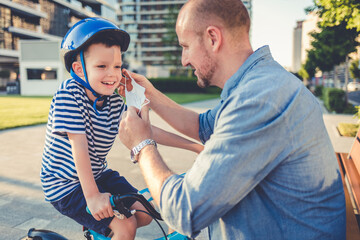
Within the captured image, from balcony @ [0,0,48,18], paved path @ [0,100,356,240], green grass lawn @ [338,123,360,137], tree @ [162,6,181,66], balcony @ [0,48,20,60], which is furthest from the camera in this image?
tree @ [162,6,181,66]

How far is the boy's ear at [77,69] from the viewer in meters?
1.83

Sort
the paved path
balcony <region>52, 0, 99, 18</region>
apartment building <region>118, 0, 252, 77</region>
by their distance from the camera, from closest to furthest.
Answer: the paved path < balcony <region>52, 0, 99, 18</region> < apartment building <region>118, 0, 252, 77</region>

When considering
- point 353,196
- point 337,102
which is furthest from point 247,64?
point 337,102

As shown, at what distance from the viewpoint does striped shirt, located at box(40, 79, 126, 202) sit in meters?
1.63

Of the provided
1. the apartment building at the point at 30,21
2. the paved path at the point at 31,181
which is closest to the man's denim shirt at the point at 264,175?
the paved path at the point at 31,181

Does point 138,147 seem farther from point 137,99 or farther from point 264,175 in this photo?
point 264,175

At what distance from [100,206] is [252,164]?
0.83 meters

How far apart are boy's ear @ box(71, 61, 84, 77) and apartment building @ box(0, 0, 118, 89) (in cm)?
4365

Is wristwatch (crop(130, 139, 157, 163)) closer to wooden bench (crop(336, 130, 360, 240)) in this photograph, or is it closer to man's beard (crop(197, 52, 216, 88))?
man's beard (crop(197, 52, 216, 88))

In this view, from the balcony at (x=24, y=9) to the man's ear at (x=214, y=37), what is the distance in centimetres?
4510

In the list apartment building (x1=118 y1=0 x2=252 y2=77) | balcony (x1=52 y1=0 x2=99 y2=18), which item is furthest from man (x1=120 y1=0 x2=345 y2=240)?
apartment building (x1=118 y1=0 x2=252 y2=77)

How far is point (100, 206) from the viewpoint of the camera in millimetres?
1522

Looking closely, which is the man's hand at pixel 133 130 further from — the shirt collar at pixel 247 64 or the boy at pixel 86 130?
the shirt collar at pixel 247 64

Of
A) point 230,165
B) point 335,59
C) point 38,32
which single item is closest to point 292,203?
point 230,165
